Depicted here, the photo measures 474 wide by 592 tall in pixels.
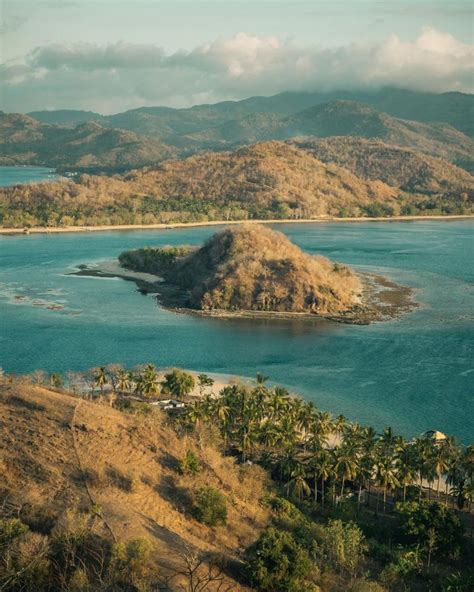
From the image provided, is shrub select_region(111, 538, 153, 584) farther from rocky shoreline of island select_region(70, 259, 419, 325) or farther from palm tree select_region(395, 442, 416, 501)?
rocky shoreline of island select_region(70, 259, 419, 325)

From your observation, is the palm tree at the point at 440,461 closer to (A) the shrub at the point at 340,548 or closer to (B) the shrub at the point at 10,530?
(A) the shrub at the point at 340,548

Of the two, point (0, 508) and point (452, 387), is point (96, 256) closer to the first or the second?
point (452, 387)

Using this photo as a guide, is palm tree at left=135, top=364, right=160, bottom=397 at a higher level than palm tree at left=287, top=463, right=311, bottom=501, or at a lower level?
higher

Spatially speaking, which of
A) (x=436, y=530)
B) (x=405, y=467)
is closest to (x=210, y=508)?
(x=436, y=530)

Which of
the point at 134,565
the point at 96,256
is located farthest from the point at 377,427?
the point at 96,256

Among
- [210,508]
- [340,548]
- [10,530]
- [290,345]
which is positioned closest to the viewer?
[10,530]

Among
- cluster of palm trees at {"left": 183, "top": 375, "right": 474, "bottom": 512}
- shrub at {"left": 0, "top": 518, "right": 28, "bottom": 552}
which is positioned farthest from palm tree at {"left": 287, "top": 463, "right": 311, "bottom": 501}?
shrub at {"left": 0, "top": 518, "right": 28, "bottom": 552}

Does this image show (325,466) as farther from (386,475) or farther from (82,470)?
(82,470)
